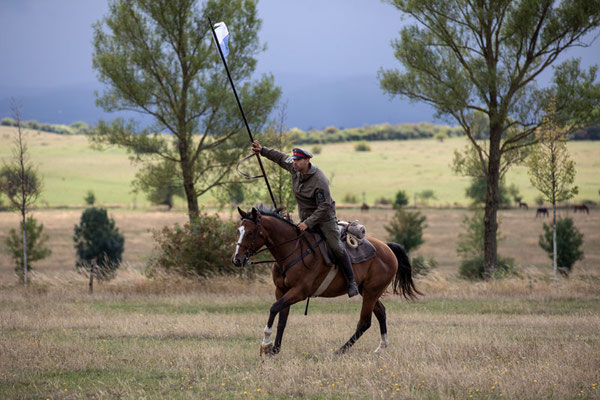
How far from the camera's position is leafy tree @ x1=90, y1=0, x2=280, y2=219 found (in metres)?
23.6

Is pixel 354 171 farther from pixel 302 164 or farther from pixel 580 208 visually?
pixel 302 164

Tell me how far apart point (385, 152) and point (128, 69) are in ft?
414

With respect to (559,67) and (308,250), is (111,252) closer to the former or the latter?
(559,67)

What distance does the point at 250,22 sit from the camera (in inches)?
966

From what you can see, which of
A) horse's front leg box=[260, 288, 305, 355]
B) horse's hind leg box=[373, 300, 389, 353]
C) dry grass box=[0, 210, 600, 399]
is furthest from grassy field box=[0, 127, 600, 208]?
horse's front leg box=[260, 288, 305, 355]

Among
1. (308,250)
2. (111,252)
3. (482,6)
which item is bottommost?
(111,252)

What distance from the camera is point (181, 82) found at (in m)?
24.7

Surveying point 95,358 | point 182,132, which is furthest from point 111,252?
point 95,358

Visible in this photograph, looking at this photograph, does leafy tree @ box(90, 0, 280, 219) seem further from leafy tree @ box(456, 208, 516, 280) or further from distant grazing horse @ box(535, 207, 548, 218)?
distant grazing horse @ box(535, 207, 548, 218)

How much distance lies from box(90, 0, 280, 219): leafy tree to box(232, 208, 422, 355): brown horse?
13516 millimetres

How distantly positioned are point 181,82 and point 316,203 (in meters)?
16.1

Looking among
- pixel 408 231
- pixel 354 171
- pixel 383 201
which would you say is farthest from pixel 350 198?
pixel 408 231

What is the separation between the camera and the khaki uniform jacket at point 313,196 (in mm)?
9766

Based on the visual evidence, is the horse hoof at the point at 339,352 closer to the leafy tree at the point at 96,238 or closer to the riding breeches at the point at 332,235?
the riding breeches at the point at 332,235
